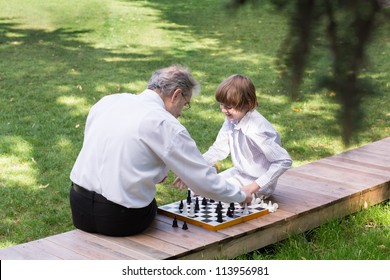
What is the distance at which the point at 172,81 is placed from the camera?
4008 millimetres

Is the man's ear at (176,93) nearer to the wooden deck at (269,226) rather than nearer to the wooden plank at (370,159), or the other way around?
the wooden deck at (269,226)

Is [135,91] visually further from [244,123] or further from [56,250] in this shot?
[56,250]

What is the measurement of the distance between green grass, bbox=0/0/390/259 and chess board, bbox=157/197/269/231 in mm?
221

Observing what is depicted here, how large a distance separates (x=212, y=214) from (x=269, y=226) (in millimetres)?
330

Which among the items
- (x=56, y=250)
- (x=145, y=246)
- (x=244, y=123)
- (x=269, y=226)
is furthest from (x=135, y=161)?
(x=244, y=123)

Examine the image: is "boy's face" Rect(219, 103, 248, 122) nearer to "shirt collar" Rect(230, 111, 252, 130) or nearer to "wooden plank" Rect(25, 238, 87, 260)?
"shirt collar" Rect(230, 111, 252, 130)

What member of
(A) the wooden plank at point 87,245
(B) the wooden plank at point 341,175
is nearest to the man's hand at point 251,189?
(B) the wooden plank at point 341,175

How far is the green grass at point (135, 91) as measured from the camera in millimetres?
1600

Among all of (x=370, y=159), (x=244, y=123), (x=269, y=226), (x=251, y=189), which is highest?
(x=244, y=123)

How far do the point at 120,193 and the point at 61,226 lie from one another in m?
1.24

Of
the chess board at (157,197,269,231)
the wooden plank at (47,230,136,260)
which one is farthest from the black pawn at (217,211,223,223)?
the wooden plank at (47,230,136,260)

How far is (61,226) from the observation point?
492cm

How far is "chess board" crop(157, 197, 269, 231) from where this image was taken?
410cm

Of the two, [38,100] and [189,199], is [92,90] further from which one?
[189,199]
